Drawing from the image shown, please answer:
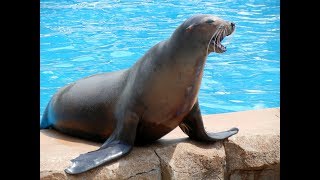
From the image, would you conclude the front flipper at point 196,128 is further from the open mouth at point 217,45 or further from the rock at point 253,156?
the open mouth at point 217,45

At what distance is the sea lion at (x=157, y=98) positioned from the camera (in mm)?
3908

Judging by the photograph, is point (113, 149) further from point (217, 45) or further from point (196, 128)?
point (217, 45)

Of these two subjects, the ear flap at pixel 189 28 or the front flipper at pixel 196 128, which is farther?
the front flipper at pixel 196 128

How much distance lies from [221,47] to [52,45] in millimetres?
7359

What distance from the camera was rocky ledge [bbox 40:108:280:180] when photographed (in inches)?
147

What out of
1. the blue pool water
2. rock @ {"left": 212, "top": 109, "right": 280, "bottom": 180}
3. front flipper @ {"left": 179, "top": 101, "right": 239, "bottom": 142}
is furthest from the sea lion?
the blue pool water

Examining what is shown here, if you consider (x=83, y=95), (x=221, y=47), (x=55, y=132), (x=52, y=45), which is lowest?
(x=52, y=45)

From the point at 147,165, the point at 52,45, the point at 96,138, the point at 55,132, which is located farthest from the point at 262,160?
the point at 52,45

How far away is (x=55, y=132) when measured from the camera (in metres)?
4.86

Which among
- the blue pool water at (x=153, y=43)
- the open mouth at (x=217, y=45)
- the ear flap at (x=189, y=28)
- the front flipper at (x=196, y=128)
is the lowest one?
the blue pool water at (x=153, y=43)

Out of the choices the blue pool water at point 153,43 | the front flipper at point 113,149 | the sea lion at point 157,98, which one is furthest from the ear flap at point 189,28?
the blue pool water at point 153,43

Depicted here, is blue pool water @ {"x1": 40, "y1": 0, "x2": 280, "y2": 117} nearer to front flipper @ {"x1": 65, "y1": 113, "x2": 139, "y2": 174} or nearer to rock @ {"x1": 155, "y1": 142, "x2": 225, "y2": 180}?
rock @ {"x1": 155, "y1": 142, "x2": 225, "y2": 180}

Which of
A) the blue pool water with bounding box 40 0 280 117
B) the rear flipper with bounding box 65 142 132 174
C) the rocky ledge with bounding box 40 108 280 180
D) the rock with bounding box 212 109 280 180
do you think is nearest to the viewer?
the rear flipper with bounding box 65 142 132 174

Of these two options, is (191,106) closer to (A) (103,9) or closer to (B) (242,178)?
(B) (242,178)
